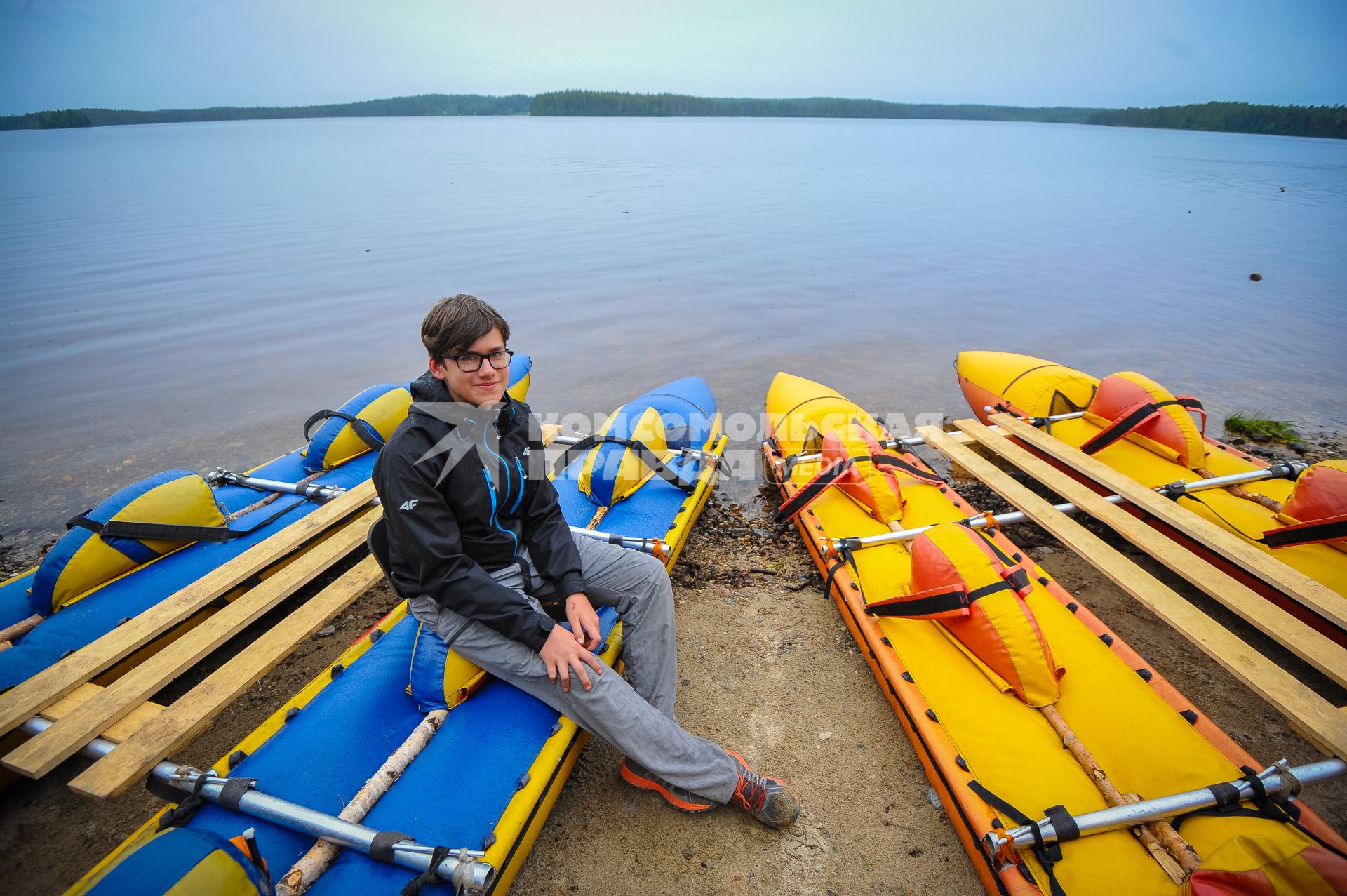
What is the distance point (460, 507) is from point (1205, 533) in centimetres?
426

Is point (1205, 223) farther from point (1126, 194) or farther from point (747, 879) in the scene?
point (747, 879)

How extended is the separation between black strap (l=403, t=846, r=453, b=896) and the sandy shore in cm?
66

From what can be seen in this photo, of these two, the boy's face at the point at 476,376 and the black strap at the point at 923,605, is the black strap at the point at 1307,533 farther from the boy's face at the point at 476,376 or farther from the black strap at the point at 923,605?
the boy's face at the point at 476,376

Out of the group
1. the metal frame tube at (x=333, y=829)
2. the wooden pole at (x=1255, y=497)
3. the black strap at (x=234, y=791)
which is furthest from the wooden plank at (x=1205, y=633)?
the black strap at (x=234, y=791)

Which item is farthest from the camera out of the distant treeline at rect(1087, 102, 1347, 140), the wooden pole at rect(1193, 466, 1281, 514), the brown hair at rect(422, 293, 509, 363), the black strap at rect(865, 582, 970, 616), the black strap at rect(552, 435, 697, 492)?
the distant treeline at rect(1087, 102, 1347, 140)

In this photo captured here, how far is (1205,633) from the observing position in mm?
2869

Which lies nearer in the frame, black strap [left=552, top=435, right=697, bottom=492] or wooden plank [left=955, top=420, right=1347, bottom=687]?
wooden plank [left=955, top=420, right=1347, bottom=687]

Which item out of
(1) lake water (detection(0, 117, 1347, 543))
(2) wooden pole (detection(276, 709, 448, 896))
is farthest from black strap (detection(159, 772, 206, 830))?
(1) lake water (detection(0, 117, 1347, 543))

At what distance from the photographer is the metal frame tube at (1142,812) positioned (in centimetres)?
211

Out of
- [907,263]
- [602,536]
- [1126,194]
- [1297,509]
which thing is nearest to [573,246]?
[907,263]

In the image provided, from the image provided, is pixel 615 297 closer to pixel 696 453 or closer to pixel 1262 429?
pixel 696 453

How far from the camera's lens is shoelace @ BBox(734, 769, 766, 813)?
2512 millimetres

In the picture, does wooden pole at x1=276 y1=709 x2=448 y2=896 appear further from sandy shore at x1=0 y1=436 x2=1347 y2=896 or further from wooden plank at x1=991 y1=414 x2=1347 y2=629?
wooden plank at x1=991 y1=414 x2=1347 y2=629

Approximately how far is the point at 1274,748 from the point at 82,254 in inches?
804
